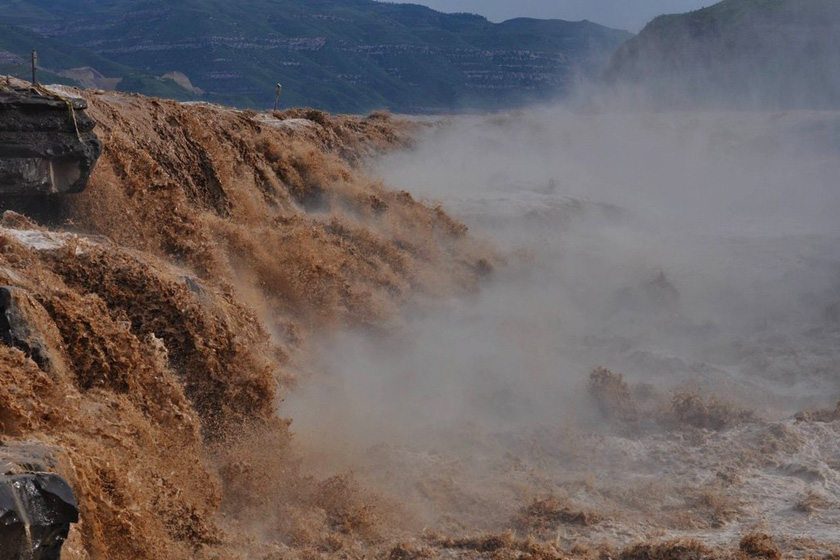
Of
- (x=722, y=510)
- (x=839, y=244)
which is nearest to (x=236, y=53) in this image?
(x=839, y=244)

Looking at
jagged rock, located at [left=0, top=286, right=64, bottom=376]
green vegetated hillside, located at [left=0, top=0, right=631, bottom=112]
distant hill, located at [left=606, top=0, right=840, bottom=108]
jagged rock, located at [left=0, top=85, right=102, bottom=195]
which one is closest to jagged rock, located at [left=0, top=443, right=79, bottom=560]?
jagged rock, located at [left=0, top=286, right=64, bottom=376]

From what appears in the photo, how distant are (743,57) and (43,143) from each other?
50.2 meters

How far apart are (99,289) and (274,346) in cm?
390

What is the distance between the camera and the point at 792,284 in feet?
60.0

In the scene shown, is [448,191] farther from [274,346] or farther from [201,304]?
[201,304]

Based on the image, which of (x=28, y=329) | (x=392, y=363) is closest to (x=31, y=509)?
(x=28, y=329)

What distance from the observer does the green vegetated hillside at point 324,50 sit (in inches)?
2425

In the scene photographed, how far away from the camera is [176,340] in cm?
755

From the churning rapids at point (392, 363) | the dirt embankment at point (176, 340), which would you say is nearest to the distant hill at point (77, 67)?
the churning rapids at point (392, 363)

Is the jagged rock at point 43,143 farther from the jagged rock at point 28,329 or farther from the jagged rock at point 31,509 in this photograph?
the jagged rock at point 31,509

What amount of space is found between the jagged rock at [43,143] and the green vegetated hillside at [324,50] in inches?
1784

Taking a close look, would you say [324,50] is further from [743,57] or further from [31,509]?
[31,509]

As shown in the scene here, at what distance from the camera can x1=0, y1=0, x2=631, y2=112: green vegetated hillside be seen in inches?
2425

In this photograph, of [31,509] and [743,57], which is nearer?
[31,509]
